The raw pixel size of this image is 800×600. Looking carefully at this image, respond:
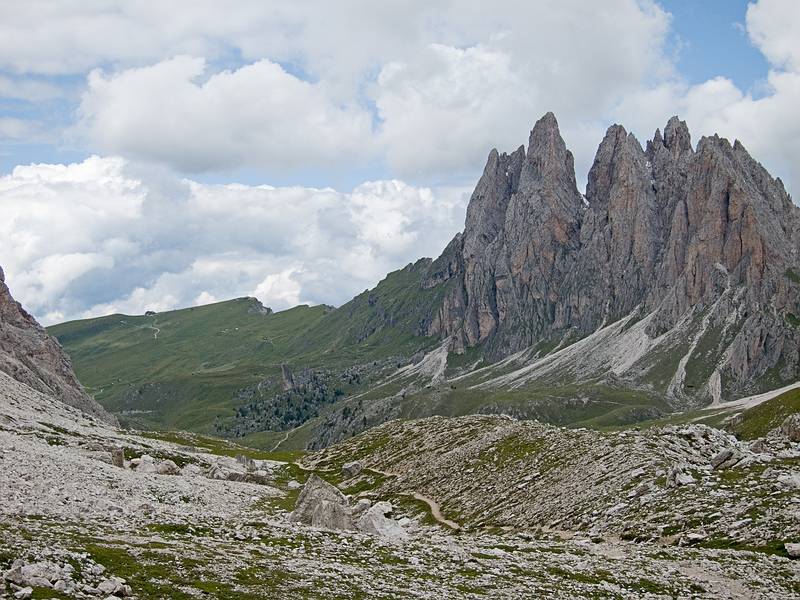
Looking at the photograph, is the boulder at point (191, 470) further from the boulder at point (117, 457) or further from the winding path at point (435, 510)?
Answer: the winding path at point (435, 510)

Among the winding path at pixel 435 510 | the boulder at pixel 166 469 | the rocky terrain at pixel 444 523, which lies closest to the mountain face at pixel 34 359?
the rocky terrain at pixel 444 523

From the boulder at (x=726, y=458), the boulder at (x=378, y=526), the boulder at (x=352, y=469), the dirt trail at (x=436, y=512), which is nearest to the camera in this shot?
the boulder at (x=378, y=526)

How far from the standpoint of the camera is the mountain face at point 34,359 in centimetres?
13562

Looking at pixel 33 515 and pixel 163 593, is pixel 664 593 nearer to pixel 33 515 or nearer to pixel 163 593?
pixel 163 593

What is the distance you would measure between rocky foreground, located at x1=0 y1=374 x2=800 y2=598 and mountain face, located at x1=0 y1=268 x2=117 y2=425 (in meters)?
51.7

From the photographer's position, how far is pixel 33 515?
130 feet

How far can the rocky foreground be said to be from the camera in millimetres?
29172

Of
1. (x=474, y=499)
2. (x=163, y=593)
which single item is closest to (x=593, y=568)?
(x=163, y=593)

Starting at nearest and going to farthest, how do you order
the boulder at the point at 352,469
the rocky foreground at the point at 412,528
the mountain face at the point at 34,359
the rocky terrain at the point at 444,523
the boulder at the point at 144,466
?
the rocky foreground at the point at 412,528 < the rocky terrain at the point at 444,523 < the boulder at the point at 144,466 < the boulder at the point at 352,469 < the mountain face at the point at 34,359

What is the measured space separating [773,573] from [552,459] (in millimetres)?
32869

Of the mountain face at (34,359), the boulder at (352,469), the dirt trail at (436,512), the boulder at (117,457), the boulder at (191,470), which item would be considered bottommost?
the dirt trail at (436,512)

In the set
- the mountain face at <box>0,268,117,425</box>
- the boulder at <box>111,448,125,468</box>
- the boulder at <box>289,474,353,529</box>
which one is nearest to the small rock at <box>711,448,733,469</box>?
the boulder at <box>289,474,353,529</box>

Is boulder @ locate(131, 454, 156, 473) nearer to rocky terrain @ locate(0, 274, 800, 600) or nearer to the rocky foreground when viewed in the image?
the rocky foreground

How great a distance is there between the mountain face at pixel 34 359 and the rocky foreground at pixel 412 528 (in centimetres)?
5167
